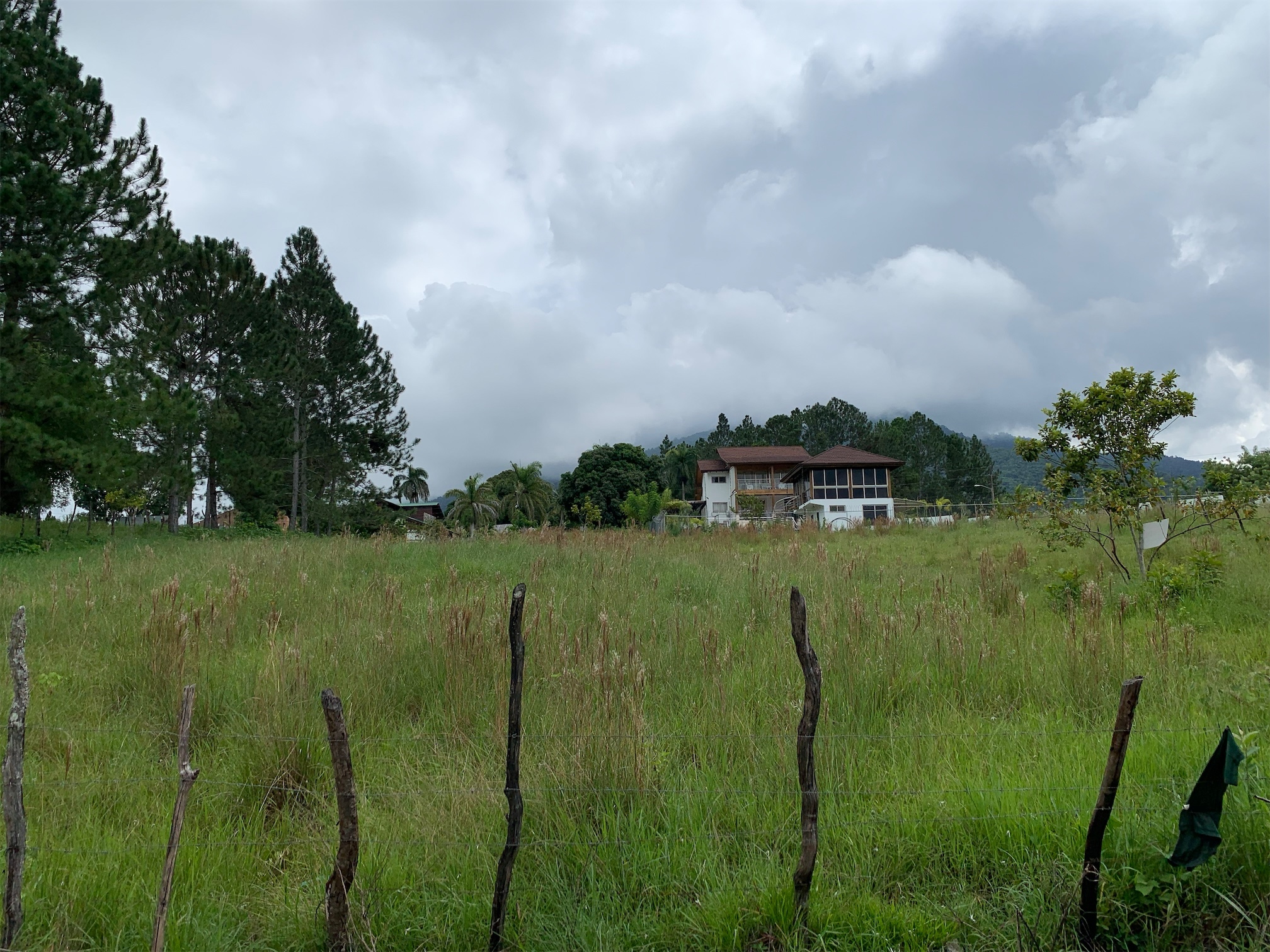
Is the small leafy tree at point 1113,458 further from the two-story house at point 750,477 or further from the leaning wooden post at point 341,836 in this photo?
the two-story house at point 750,477

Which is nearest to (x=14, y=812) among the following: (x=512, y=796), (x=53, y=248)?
(x=512, y=796)

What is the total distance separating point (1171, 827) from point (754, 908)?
59.0 inches

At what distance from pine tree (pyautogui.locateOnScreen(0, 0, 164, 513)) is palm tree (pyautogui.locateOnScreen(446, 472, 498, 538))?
27.9 metres

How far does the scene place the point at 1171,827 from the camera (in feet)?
7.82

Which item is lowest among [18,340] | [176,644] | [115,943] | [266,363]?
[115,943]

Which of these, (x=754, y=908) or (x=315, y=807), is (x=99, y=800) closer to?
(x=315, y=807)

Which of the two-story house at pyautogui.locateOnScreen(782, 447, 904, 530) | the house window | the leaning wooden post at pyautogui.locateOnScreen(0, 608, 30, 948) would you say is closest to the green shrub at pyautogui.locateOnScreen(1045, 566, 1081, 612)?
the leaning wooden post at pyautogui.locateOnScreen(0, 608, 30, 948)

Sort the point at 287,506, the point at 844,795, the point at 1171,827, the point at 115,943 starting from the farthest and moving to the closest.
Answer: the point at 287,506 < the point at 844,795 < the point at 1171,827 < the point at 115,943

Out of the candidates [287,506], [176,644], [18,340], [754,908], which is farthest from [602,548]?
[287,506]

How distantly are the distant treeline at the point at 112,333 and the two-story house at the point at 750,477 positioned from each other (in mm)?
33943

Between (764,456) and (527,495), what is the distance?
1917 centimetres

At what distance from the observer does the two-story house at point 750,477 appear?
54.2 metres

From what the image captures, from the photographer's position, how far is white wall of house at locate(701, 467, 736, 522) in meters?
54.8

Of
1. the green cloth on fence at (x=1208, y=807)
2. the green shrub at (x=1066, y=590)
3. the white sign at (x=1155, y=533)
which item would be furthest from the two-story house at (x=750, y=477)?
the green cloth on fence at (x=1208, y=807)
